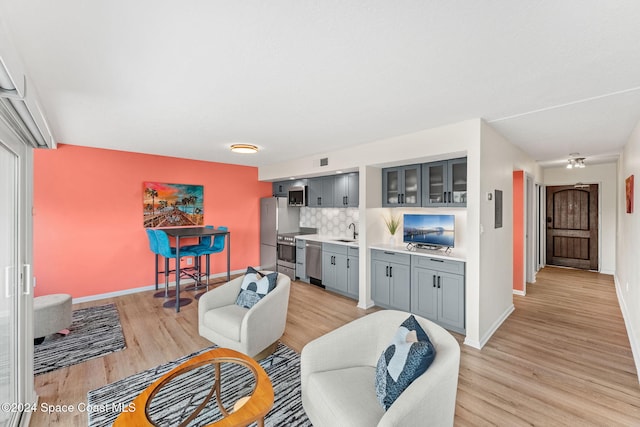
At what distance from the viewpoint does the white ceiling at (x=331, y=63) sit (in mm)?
1358

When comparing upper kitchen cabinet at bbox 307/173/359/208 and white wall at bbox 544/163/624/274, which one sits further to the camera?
white wall at bbox 544/163/624/274

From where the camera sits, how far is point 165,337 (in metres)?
3.13

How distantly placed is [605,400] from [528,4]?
286 cm

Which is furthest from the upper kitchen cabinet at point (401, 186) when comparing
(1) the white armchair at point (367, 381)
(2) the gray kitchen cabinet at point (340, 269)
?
(1) the white armchair at point (367, 381)

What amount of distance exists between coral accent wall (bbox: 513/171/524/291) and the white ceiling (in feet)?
4.83

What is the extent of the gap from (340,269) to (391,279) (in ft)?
3.33

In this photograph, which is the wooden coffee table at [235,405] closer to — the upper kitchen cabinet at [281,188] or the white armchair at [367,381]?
the white armchair at [367,381]

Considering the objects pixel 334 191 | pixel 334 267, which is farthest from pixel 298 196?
pixel 334 267

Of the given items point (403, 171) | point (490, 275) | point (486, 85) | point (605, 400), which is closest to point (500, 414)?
point (605, 400)

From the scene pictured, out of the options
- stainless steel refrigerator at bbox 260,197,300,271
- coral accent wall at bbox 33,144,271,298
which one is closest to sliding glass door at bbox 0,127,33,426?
coral accent wall at bbox 33,144,271,298

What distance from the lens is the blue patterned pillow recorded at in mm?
1443

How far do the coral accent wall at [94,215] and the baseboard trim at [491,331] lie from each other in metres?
4.87

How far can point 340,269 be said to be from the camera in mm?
4641

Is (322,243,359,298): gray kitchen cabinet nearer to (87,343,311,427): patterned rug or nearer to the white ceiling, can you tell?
(87,343,311,427): patterned rug
